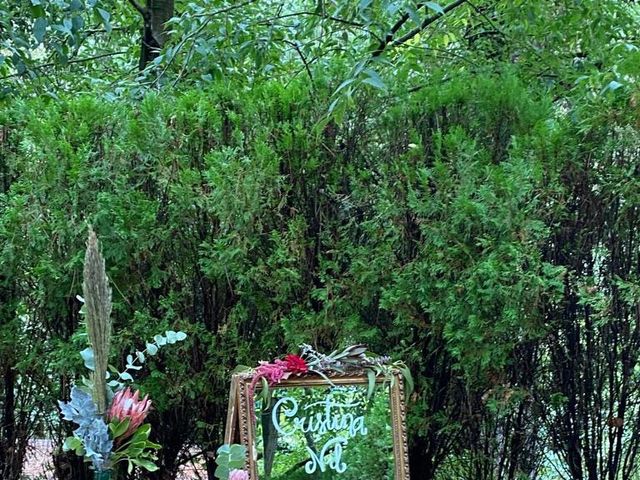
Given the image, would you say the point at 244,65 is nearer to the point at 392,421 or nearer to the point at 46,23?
the point at 46,23

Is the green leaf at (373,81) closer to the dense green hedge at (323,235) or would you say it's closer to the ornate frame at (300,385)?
the dense green hedge at (323,235)

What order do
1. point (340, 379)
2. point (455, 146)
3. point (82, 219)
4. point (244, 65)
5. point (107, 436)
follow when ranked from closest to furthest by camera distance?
1. point (107, 436)
2. point (340, 379)
3. point (455, 146)
4. point (82, 219)
5. point (244, 65)

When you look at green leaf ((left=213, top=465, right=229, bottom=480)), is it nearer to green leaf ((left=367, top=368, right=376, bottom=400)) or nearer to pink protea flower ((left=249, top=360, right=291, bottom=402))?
pink protea flower ((left=249, top=360, right=291, bottom=402))

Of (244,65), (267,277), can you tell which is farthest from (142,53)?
(267,277)

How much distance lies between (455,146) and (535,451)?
1.26m

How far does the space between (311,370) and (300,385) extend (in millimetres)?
58

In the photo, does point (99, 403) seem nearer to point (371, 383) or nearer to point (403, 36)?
point (371, 383)

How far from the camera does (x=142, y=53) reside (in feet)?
15.3

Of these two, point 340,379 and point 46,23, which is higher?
point 46,23

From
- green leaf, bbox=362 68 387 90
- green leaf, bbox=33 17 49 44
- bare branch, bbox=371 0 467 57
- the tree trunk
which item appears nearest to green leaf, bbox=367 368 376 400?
green leaf, bbox=362 68 387 90

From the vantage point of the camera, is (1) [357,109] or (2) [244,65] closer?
(1) [357,109]

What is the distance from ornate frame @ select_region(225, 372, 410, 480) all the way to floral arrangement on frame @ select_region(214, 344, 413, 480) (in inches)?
0.6

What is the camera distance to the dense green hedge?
278 centimetres

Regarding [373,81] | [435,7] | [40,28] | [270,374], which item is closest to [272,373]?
[270,374]
